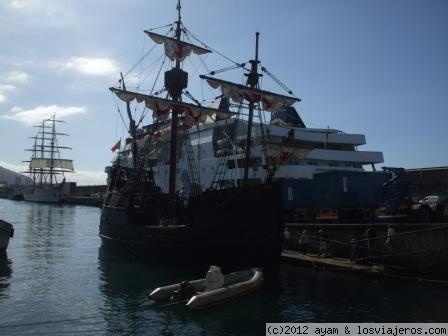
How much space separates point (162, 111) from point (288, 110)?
25.3 meters

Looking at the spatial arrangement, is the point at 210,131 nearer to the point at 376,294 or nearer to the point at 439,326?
the point at 376,294

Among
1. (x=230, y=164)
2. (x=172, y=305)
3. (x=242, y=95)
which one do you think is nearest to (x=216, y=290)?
(x=172, y=305)

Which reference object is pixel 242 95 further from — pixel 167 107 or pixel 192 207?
pixel 192 207

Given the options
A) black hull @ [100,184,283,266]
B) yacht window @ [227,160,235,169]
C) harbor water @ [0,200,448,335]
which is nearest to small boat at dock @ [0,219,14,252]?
harbor water @ [0,200,448,335]

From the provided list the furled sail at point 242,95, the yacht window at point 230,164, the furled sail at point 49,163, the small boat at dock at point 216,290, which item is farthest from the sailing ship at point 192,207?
the furled sail at point 49,163

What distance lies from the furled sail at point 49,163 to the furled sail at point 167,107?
327 ft

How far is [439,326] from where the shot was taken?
37.3ft

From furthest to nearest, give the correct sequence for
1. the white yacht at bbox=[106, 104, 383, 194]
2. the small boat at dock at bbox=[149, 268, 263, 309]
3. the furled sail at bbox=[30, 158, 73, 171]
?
1. the furled sail at bbox=[30, 158, 73, 171]
2. the white yacht at bbox=[106, 104, 383, 194]
3. the small boat at dock at bbox=[149, 268, 263, 309]

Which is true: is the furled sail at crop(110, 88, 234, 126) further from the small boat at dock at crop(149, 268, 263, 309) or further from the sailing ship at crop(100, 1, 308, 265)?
the small boat at dock at crop(149, 268, 263, 309)

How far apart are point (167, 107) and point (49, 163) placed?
104 m

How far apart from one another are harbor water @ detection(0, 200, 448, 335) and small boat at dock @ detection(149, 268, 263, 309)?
0.82ft

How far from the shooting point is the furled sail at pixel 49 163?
398 feet

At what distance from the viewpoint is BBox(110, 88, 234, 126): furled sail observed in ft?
91.9

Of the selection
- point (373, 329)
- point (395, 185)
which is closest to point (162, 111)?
point (395, 185)
